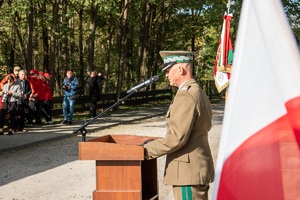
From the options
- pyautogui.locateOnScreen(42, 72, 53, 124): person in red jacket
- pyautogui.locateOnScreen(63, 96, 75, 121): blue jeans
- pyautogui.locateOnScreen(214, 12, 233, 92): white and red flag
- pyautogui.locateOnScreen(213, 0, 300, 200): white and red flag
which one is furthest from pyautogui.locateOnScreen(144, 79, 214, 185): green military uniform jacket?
pyautogui.locateOnScreen(42, 72, 53, 124): person in red jacket

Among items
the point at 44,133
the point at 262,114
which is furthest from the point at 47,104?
the point at 262,114

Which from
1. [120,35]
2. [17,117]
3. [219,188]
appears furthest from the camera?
[120,35]

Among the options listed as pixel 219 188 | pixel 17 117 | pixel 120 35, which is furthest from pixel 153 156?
pixel 120 35

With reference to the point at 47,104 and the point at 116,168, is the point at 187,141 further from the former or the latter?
the point at 47,104

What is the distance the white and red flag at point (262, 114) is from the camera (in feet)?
5.75

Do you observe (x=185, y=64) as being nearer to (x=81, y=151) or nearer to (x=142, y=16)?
(x=81, y=151)

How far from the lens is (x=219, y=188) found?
187 centimetres

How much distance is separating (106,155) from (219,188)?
2.54 m

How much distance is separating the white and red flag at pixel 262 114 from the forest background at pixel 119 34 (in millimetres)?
23706

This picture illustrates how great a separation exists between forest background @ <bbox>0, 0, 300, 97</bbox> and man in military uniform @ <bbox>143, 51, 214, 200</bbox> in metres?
21.4

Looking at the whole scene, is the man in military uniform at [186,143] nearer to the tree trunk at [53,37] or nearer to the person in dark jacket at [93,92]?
the person in dark jacket at [93,92]

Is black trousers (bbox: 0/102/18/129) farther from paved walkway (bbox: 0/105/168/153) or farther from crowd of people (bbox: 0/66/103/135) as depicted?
paved walkway (bbox: 0/105/168/153)

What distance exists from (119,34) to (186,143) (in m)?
28.0

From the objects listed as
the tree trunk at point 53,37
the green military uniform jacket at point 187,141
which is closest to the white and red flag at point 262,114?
the green military uniform jacket at point 187,141
